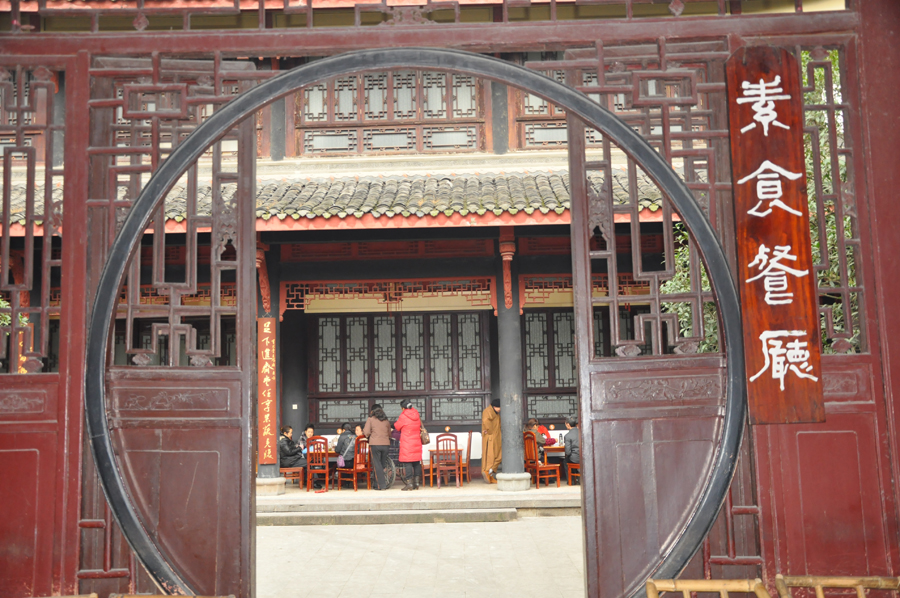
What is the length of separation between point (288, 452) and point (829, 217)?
20.8ft

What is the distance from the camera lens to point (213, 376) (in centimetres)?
356

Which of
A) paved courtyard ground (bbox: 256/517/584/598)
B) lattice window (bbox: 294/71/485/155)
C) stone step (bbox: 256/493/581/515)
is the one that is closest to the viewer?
paved courtyard ground (bbox: 256/517/584/598)

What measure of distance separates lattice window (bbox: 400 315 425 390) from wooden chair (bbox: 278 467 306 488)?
1.91 meters

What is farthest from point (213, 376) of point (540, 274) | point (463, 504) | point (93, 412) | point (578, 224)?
point (540, 274)

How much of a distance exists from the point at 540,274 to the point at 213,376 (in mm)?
5822

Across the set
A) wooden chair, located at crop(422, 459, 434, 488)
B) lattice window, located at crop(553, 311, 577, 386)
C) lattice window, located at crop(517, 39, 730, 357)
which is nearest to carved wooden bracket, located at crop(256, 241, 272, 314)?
wooden chair, located at crop(422, 459, 434, 488)

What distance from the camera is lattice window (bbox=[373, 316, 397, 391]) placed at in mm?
10367

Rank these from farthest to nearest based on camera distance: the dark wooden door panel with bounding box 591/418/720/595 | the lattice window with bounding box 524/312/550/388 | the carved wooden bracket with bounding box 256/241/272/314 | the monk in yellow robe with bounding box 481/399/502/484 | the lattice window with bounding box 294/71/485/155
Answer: the lattice window with bounding box 524/312/550/388, the lattice window with bounding box 294/71/485/155, the monk in yellow robe with bounding box 481/399/502/484, the carved wooden bracket with bounding box 256/241/272/314, the dark wooden door panel with bounding box 591/418/720/595

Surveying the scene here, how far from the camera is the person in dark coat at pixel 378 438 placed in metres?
8.69

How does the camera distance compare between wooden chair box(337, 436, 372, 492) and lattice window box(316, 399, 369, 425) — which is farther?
lattice window box(316, 399, 369, 425)

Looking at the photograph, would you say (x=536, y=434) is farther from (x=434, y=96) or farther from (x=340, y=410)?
(x=434, y=96)

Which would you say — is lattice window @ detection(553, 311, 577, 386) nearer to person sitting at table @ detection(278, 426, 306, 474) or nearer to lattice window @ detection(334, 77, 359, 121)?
person sitting at table @ detection(278, 426, 306, 474)

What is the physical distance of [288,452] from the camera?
8.70 meters

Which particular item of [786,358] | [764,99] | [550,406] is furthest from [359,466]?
[764,99]
